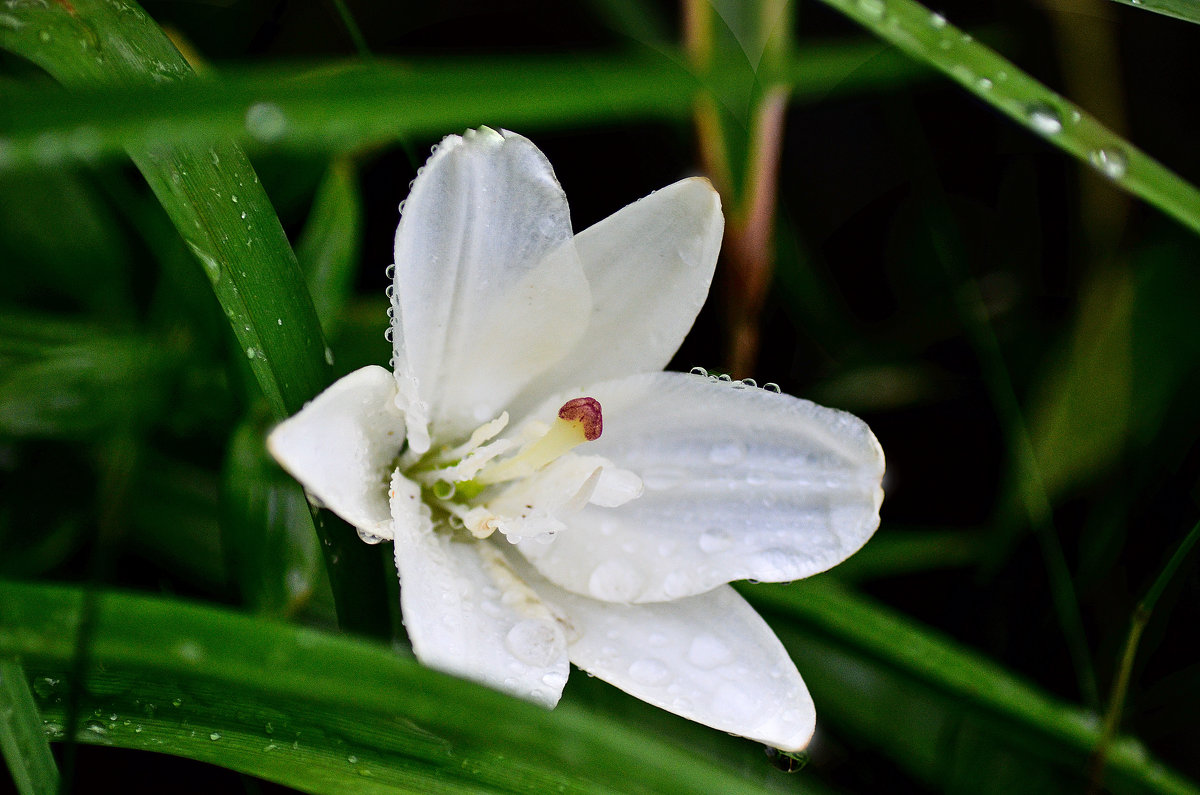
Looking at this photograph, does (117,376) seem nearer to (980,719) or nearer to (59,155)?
(59,155)

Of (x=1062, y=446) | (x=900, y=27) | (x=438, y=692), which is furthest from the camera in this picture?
(x=1062, y=446)

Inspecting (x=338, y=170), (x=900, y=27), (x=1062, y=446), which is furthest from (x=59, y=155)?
(x=1062, y=446)

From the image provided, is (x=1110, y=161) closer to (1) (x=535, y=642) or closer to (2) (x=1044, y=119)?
(2) (x=1044, y=119)

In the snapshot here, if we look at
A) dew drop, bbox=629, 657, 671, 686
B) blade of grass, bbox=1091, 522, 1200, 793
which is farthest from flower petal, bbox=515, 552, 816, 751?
blade of grass, bbox=1091, 522, 1200, 793

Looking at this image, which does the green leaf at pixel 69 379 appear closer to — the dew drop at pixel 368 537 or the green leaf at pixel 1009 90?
the dew drop at pixel 368 537

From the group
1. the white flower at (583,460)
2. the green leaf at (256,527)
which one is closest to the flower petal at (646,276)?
the white flower at (583,460)

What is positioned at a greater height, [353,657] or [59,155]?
[59,155]
